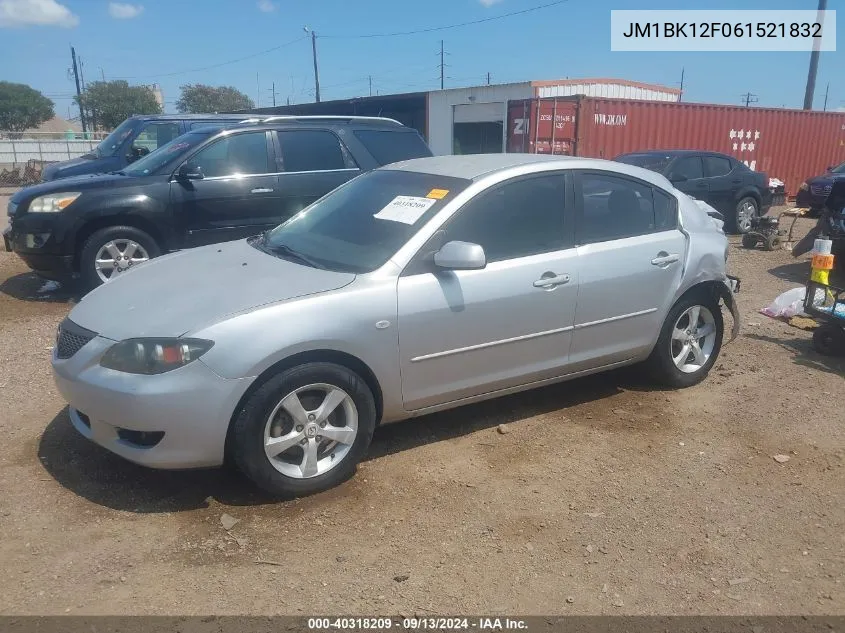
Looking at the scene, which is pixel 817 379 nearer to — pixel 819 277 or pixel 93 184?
pixel 819 277

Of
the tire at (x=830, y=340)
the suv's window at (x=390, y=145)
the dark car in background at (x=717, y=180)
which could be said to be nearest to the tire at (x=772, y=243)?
the dark car in background at (x=717, y=180)

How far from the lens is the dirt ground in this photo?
283cm

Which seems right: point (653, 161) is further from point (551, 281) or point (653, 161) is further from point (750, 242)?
point (551, 281)

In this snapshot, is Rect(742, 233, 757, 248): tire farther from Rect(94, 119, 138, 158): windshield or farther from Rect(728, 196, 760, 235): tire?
Rect(94, 119, 138, 158): windshield

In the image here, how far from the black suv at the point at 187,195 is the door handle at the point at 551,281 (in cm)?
412

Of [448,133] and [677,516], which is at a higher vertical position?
[448,133]

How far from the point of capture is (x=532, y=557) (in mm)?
3094

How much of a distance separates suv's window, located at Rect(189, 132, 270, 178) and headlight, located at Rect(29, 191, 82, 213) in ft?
3.93

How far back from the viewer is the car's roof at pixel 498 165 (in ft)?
13.8

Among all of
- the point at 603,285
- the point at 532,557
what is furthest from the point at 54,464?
the point at 603,285

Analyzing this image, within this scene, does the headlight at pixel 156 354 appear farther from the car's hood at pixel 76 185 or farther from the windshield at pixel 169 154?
the windshield at pixel 169 154

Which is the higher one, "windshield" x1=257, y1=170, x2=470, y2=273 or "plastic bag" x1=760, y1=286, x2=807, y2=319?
"windshield" x1=257, y1=170, x2=470, y2=273

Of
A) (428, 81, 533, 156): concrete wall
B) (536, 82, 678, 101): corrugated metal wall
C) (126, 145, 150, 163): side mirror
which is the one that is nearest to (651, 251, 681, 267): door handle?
(126, 145, 150, 163): side mirror

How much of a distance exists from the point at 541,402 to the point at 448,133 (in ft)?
64.2
